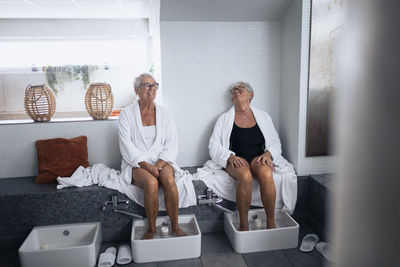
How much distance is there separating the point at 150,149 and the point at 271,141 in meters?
1.14

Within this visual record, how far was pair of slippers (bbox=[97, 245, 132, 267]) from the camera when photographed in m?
2.24

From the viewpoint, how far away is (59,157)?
282cm

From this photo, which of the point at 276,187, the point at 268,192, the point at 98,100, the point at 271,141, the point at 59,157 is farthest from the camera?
the point at 98,100

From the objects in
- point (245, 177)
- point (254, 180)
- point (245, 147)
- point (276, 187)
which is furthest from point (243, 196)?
point (245, 147)

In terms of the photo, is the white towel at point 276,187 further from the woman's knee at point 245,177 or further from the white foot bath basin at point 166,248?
the white foot bath basin at point 166,248

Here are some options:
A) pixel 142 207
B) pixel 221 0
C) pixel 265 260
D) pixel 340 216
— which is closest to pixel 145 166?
pixel 142 207

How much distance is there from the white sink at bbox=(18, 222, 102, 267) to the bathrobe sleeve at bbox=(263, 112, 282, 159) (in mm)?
1622

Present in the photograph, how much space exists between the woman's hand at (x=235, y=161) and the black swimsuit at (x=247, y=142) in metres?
0.15

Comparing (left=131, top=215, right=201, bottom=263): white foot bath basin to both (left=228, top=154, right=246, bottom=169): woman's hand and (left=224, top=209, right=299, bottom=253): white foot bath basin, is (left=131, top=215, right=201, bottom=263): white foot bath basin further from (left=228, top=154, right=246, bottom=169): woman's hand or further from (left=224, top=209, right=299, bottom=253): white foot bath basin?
(left=228, top=154, right=246, bottom=169): woman's hand

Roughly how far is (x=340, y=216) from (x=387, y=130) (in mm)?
80

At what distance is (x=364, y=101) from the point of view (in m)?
0.22

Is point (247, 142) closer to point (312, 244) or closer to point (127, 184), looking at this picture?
point (312, 244)

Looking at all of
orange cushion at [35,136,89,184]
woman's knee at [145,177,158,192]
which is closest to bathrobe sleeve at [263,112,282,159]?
woman's knee at [145,177,158,192]

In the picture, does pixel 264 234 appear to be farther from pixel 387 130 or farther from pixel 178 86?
pixel 387 130
